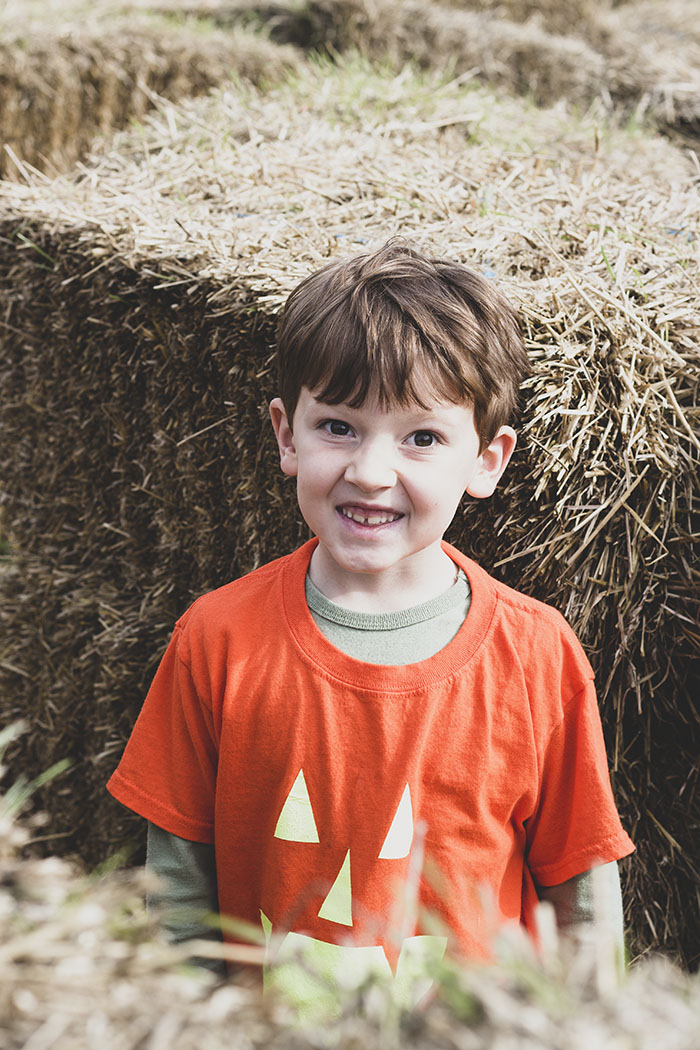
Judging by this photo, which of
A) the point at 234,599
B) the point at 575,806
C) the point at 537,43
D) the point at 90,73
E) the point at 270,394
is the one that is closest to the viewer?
the point at 575,806

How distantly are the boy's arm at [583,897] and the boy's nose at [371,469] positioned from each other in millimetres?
751

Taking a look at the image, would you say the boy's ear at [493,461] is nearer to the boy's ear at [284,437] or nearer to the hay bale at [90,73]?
the boy's ear at [284,437]

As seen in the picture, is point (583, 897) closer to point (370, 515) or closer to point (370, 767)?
point (370, 767)

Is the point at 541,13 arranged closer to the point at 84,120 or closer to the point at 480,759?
the point at 84,120

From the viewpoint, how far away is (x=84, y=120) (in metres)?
7.10

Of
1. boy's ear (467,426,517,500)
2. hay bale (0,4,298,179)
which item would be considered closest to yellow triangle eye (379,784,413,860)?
boy's ear (467,426,517,500)

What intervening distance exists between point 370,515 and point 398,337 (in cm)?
30

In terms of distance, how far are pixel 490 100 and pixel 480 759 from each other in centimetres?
409

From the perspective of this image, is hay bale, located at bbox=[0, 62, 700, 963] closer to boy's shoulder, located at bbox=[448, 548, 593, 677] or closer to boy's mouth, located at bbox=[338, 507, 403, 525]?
boy's shoulder, located at bbox=[448, 548, 593, 677]

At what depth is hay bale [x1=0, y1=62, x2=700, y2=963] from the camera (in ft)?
7.13

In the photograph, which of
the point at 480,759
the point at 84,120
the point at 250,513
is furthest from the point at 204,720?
the point at 84,120

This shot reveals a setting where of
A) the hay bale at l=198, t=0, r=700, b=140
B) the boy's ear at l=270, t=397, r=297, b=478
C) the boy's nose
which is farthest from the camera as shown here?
the hay bale at l=198, t=0, r=700, b=140

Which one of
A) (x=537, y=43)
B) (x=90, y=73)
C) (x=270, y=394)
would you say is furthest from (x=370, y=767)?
(x=537, y=43)

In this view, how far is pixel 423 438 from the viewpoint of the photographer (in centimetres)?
173
